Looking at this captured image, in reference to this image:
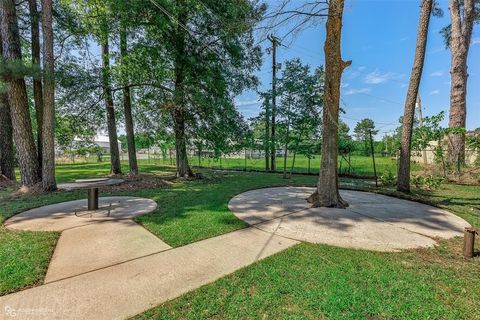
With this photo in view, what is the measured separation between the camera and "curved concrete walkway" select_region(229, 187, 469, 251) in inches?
128

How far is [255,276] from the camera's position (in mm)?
2252

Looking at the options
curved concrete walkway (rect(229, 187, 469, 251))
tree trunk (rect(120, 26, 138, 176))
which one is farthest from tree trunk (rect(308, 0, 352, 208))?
tree trunk (rect(120, 26, 138, 176))

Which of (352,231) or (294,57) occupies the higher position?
(294,57)

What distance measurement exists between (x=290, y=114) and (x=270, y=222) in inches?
254

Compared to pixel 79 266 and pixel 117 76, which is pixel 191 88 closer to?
pixel 117 76

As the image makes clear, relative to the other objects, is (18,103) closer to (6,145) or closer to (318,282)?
(6,145)

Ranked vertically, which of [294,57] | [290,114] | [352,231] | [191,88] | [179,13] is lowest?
[352,231]

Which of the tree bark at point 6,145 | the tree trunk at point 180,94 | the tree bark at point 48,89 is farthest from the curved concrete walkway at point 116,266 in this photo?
the tree bark at point 6,145

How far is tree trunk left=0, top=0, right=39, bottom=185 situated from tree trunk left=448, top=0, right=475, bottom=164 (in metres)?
14.8

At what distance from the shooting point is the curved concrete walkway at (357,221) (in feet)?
10.7

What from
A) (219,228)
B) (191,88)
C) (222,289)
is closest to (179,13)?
(191,88)

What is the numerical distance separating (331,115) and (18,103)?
27.5 ft

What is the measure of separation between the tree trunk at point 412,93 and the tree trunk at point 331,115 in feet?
10.0

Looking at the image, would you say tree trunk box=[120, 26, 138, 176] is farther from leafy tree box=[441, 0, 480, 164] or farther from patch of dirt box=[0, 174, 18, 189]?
leafy tree box=[441, 0, 480, 164]
